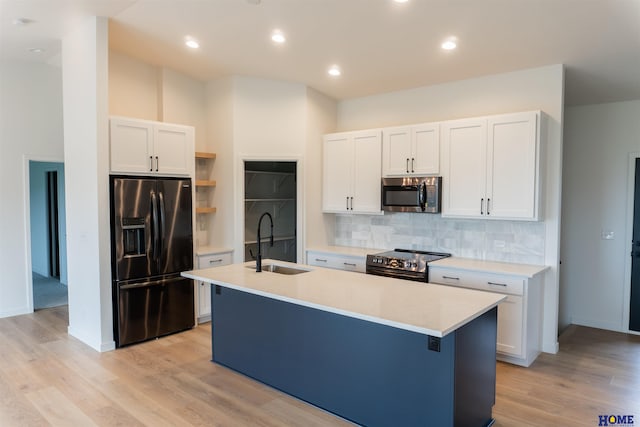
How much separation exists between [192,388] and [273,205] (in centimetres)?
295

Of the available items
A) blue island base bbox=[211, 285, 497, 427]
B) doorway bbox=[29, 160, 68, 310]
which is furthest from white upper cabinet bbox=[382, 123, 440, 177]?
doorway bbox=[29, 160, 68, 310]

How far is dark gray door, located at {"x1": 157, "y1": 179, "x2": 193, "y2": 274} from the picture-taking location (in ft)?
14.5

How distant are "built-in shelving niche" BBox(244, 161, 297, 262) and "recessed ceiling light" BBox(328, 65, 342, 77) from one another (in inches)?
49.4

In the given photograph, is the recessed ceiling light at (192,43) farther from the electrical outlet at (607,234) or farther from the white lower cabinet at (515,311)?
the electrical outlet at (607,234)

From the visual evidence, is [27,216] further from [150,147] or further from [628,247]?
[628,247]

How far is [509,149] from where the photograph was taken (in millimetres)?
4020

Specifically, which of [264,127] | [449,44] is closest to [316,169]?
[264,127]

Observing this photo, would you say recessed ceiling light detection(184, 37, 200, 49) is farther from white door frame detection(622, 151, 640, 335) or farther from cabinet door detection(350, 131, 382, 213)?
white door frame detection(622, 151, 640, 335)

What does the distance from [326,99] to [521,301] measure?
352 cm

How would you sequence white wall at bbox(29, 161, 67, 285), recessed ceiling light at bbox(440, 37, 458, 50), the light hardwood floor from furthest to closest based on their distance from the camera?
white wall at bbox(29, 161, 67, 285) < recessed ceiling light at bbox(440, 37, 458, 50) < the light hardwood floor

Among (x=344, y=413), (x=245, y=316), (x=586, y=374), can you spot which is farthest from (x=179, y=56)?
(x=586, y=374)

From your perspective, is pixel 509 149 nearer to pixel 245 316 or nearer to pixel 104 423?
pixel 245 316

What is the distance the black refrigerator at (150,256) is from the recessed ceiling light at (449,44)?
3042 millimetres

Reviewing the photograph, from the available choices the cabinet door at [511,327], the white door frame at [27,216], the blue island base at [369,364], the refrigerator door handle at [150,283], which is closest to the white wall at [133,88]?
the white door frame at [27,216]
